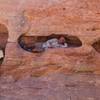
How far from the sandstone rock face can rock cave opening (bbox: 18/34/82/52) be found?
3 centimetres

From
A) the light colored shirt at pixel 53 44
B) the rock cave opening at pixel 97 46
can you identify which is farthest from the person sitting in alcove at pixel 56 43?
the rock cave opening at pixel 97 46

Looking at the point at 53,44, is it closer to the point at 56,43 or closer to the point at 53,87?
the point at 56,43

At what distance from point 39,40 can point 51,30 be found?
0.08 meters

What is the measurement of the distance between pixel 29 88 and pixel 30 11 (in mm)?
326

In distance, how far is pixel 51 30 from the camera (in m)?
1.12

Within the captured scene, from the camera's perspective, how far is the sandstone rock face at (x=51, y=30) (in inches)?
41.9

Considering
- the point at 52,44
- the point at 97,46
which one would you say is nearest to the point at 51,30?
the point at 52,44

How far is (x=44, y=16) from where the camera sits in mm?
1140

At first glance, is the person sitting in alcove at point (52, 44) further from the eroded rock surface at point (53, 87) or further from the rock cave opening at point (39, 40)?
the eroded rock surface at point (53, 87)

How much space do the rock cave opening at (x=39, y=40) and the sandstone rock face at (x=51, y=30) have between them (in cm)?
3

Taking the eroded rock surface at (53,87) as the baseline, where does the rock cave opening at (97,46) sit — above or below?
above

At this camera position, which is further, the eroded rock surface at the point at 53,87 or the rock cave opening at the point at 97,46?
the rock cave opening at the point at 97,46

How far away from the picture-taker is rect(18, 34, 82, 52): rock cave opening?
1143 millimetres

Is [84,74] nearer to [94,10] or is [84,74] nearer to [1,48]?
[94,10]
